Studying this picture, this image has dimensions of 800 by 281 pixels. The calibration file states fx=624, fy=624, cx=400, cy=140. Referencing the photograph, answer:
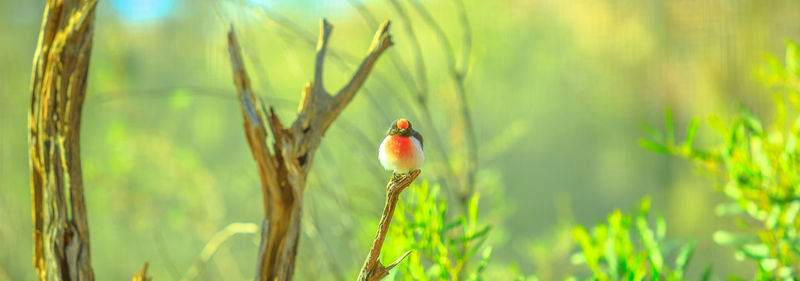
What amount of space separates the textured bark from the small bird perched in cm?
25

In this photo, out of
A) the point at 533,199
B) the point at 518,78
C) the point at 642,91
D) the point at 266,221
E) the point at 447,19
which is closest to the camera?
the point at 266,221

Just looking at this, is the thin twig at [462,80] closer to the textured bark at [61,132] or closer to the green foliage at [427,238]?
the green foliage at [427,238]

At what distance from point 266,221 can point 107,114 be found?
230 cm

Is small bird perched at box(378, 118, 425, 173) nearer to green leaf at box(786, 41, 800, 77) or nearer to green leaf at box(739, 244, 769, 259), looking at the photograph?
green leaf at box(739, 244, 769, 259)

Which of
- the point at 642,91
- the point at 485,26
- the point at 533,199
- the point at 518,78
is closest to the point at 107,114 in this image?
the point at 485,26

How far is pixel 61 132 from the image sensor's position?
0.47m

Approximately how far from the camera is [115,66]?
1.99 m

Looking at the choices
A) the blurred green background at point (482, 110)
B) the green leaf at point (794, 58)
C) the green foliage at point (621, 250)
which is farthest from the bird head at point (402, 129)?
the blurred green background at point (482, 110)

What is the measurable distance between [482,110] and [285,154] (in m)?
2.39

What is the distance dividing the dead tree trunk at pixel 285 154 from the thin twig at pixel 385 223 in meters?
0.09

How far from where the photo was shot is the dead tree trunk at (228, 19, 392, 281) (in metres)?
0.46

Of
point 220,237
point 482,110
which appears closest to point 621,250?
point 220,237

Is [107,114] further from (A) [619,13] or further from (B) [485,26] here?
(A) [619,13]

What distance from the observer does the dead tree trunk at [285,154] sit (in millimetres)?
459
